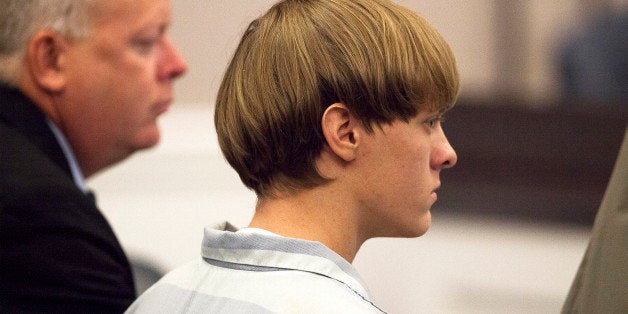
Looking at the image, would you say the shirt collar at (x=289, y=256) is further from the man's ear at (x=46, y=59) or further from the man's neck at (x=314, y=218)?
the man's ear at (x=46, y=59)

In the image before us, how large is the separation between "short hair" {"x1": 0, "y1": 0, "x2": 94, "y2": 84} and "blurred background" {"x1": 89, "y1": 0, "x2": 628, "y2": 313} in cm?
136

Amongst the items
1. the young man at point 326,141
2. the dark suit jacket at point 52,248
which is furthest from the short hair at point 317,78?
the dark suit jacket at point 52,248

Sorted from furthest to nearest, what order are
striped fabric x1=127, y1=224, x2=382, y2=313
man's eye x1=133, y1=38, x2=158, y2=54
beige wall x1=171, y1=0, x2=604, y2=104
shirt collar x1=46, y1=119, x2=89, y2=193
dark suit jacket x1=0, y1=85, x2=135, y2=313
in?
beige wall x1=171, y1=0, x2=604, y2=104 < man's eye x1=133, y1=38, x2=158, y2=54 < shirt collar x1=46, y1=119, x2=89, y2=193 < dark suit jacket x1=0, y1=85, x2=135, y2=313 < striped fabric x1=127, y1=224, x2=382, y2=313

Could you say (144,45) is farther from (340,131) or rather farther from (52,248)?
(340,131)

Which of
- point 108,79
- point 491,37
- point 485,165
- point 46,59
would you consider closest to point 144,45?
point 108,79

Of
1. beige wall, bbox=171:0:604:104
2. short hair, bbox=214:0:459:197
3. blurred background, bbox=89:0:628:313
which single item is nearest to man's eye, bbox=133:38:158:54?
short hair, bbox=214:0:459:197

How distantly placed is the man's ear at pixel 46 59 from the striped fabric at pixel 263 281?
2.99ft

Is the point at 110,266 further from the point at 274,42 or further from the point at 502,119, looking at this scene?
the point at 502,119

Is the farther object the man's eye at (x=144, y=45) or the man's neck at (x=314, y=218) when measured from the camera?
the man's eye at (x=144, y=45)

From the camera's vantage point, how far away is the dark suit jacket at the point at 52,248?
155 centimetres

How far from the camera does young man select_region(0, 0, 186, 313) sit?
156cm

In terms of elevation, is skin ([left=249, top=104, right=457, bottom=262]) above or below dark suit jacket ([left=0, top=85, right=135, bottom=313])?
above

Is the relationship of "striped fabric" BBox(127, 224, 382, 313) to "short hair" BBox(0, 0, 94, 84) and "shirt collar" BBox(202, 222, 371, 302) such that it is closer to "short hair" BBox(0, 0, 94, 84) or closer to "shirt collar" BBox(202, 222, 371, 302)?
"shirt collar" BBox(202, 222, 371, 302)

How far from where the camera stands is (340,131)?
108 centimetres
